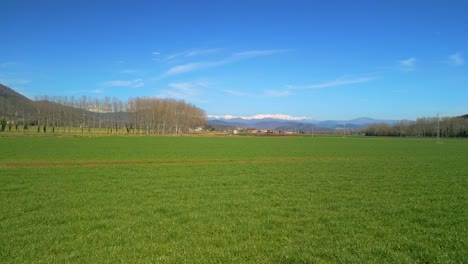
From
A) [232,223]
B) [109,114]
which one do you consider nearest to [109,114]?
[109,114]

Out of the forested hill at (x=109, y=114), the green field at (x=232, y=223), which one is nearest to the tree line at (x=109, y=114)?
the forested hill at (x=109, y=114)

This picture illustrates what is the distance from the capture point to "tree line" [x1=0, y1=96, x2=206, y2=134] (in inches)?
6604

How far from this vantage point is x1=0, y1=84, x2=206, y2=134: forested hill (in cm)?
16788

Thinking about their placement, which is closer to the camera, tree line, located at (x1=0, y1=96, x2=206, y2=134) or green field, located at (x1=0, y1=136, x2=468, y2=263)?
green field, located at (x1=0, y1=136, x2=468, y2=263)

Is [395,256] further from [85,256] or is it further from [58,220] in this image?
[58,220]

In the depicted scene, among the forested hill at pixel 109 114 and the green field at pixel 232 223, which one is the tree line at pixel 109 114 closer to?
the forested hill at pixel 109 114

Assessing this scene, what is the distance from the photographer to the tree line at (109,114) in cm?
16775

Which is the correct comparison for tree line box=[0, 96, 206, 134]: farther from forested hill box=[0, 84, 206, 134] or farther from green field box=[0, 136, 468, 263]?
green field box=[0, 136, 468, 263]

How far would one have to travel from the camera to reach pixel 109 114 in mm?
185250

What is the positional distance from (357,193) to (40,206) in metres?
14.5

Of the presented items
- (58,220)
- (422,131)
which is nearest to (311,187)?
(58,220)

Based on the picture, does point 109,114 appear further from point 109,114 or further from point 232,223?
point 232,223

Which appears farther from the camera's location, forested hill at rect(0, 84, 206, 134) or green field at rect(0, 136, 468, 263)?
forested hill at rect(0, 84, 206, 134)

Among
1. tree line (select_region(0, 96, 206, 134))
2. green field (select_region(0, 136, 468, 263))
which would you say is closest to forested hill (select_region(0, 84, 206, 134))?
tree line (select_region(0, 96, 206, 134))
